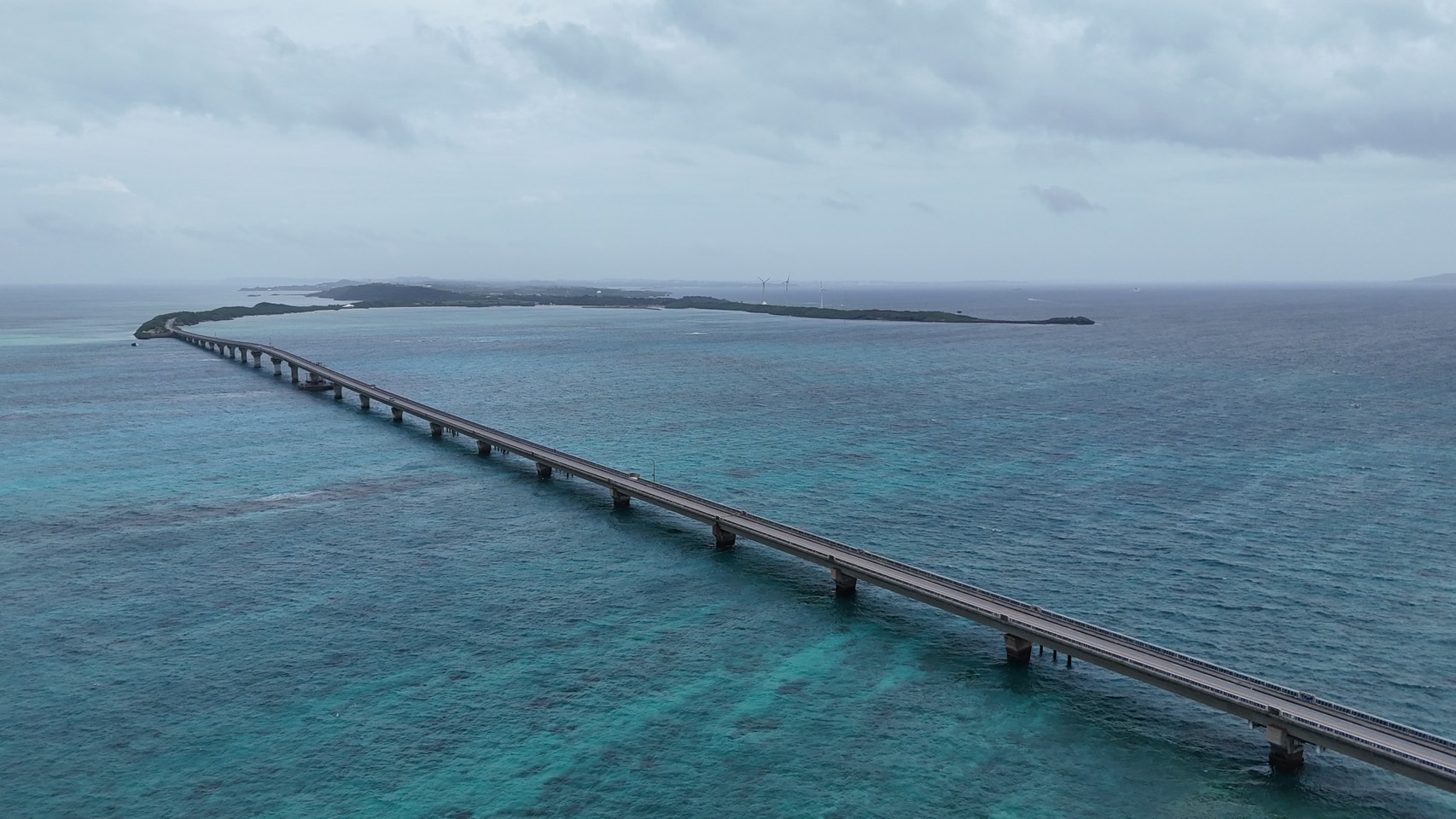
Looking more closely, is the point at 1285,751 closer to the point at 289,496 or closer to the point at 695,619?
the point at 695,619

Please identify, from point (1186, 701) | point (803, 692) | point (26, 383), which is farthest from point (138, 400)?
point (1186, 701)

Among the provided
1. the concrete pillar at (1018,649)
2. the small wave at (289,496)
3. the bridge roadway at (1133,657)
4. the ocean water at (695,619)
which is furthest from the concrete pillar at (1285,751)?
the small wave at (289,496)

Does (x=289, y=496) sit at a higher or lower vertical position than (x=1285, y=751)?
higher

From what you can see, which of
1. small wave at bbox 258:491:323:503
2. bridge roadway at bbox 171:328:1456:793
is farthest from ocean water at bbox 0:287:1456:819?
bridge roadway at bbox 171:328:1456:793

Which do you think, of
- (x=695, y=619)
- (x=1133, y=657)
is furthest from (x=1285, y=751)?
(x=695, y=619)

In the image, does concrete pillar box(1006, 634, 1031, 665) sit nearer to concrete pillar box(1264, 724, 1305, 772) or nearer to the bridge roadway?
the bridge roadway
